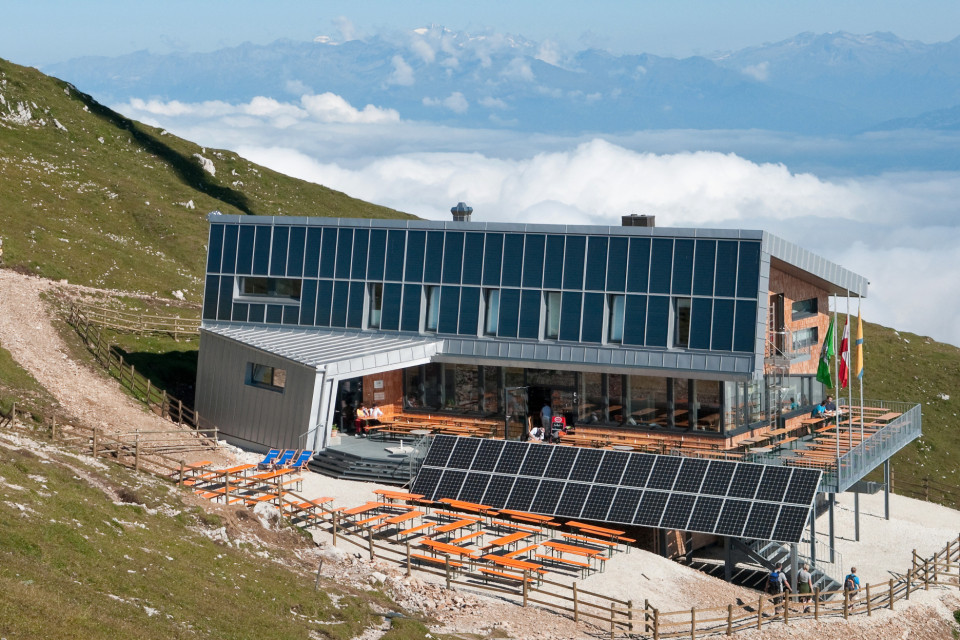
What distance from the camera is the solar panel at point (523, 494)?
130 ft

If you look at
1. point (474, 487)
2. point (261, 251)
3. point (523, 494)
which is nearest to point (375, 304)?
point (261, 251)

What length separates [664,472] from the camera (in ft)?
129

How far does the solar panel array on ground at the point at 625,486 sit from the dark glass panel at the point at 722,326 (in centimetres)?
596

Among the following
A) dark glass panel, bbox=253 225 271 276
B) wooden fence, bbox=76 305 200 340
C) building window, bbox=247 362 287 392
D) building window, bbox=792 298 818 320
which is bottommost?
building window, bbox=247 362 287 392

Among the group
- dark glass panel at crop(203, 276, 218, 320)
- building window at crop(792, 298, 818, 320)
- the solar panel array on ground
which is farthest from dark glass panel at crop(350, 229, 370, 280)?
building window at crop(792, 298, 818, 320)

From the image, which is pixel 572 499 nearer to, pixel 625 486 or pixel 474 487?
pixel 625 486

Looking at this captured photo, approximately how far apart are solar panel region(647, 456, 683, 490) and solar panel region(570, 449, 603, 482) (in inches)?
81.7

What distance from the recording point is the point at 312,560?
106 feet

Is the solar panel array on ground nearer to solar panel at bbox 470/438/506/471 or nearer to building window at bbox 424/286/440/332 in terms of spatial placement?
solar panel at bbox 470/438/506/471

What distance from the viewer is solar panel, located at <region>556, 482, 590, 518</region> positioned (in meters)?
38.8

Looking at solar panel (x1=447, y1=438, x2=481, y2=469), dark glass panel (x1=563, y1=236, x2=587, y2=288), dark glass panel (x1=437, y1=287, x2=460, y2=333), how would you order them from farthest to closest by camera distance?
dark glass panel (x1=437, y1=287, x2=460, y2=333)
dark glass panel (x1=563, y1=236, x2=587, y2=288)
solar panel (x1=447, y1=438, x2=481, y2=469)

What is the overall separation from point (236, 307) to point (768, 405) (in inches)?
947

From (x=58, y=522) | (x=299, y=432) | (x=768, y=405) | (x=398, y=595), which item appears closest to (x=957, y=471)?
(x=768, y=405)

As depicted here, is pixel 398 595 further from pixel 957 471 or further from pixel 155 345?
pixel 957 471
